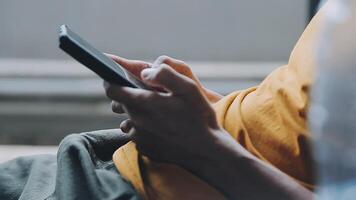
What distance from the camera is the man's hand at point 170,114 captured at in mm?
768

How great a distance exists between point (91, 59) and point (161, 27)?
1.36 metres

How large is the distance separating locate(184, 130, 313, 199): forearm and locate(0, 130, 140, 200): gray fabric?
0.11 m

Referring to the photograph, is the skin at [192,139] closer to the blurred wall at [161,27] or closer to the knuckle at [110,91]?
the knuckle at [110,91]

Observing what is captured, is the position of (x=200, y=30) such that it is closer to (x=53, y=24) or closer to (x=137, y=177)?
(x=53, y=24)

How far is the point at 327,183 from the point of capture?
1.62 ft

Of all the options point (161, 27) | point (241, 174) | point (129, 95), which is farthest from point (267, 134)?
point (161, 27)

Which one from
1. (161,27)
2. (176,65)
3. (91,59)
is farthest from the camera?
(161,27)

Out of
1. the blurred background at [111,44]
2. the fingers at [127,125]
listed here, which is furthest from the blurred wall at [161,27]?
the fingers at [127,125]

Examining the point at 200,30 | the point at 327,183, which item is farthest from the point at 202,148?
the point at 200,30

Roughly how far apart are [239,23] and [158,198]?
1.29m

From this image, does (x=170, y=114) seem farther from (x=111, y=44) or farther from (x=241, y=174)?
(x=111, y=44)

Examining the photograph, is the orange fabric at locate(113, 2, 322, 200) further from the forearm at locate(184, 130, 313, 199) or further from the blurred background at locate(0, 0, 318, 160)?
the blurred background at locate(0, 0, 318, 160)

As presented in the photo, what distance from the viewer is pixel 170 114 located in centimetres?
78

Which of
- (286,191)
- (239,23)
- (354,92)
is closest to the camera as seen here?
(354,92)
